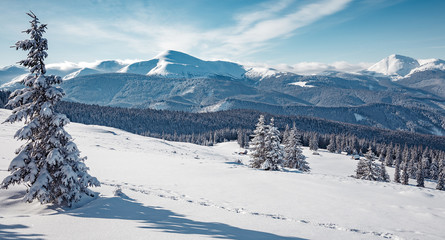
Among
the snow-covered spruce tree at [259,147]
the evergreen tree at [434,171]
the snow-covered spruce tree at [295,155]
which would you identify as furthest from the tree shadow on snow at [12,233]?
the evergreen tree at [434,171]

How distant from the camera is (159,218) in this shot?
9578mm

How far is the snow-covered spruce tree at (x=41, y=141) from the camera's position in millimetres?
9695

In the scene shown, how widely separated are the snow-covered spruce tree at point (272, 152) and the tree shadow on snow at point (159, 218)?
76.2 ft

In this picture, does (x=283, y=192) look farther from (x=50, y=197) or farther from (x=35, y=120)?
(x=35, y=120)

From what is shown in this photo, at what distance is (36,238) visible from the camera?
7.00m

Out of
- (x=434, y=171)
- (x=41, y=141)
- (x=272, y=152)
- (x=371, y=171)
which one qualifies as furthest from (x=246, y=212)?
(x=434, y=171)

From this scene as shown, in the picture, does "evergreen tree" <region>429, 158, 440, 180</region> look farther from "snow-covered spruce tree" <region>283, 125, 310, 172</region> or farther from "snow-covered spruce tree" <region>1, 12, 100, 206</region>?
"snow-covered spruce tree" <region>1, 12, 100, 206</region>

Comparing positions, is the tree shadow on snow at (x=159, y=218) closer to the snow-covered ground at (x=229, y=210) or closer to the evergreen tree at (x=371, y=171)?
the snow-covered ground at (x=229, y=210)

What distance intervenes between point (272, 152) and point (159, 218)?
2501 cm

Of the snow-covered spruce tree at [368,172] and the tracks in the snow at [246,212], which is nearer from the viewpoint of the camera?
the tracks in the snow at [246,212]

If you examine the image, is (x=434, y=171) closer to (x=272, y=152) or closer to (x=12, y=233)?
(x=272, y=152)

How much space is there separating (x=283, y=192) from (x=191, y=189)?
6.27m

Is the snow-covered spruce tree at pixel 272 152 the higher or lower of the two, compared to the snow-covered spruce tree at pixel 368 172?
higher

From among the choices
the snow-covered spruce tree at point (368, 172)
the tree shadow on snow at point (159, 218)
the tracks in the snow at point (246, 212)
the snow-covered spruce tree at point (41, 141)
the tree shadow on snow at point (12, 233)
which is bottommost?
the snow-covered spruce tree at point (368, 172)
